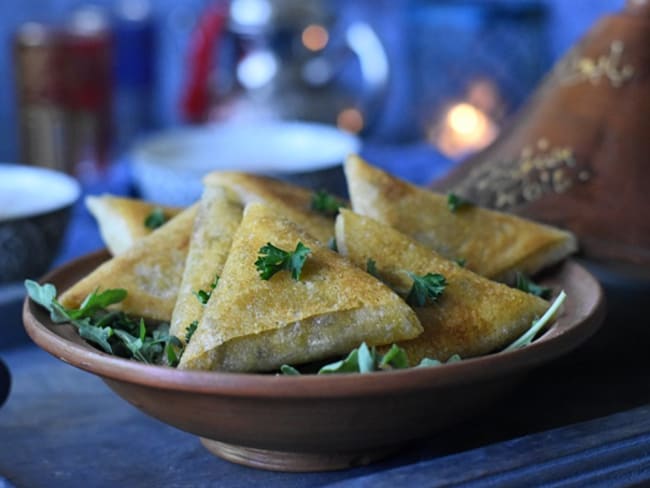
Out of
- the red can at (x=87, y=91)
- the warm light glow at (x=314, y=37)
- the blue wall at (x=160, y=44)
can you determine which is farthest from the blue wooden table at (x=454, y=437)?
the blue wall at (x=160, y=44)

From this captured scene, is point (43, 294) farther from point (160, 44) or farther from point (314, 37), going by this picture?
point (160, 44)

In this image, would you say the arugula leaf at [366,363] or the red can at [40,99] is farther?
the red can at [40,99]

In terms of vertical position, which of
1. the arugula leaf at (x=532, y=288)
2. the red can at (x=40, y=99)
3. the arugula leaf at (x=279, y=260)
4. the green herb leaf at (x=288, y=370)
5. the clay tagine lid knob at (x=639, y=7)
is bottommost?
the red can at (x=40, y=99)

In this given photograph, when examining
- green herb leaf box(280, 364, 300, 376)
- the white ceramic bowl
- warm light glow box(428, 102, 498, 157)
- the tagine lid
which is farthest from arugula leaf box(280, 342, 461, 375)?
warm light glow box(428, 102, 498, 157)

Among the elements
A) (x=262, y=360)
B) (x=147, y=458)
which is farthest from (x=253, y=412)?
(x=147, y=458)

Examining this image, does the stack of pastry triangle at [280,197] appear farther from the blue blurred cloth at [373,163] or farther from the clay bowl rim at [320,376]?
the blue blurred cloth at [373,163]

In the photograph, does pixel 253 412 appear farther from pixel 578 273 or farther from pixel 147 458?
pixel 578 273

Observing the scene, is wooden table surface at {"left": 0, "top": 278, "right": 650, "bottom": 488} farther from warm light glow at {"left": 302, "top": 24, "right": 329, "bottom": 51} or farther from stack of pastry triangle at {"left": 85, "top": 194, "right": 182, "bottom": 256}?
warm light glow at {"left": 302, "top": 24, "right": 329, "bottom": 51}
